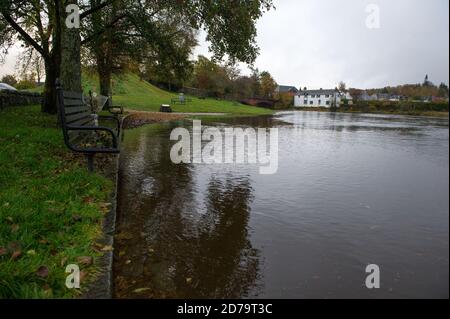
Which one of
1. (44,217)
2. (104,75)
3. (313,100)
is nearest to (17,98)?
(104,75)

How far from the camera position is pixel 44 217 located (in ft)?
12.2

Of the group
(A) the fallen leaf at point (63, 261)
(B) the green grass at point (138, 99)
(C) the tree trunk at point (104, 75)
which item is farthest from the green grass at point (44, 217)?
(B) the green grass at point (138, 99)

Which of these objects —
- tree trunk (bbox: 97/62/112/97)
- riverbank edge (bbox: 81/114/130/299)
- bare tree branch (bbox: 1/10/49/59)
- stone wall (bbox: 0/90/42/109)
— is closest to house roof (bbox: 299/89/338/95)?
tree trunk (bbox: 97/62/112/97)

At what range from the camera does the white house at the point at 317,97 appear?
392 ft

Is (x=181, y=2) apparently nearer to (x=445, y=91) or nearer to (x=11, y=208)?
(x=11, y=208)

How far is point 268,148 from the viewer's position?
11.5 meters

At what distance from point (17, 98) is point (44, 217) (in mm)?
17399

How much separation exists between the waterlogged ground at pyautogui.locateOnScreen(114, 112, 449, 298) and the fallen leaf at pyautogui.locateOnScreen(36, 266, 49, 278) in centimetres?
58

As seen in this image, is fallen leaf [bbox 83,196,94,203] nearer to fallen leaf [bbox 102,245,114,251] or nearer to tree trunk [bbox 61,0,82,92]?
fallen leaf [bbox 102,245,114,251]

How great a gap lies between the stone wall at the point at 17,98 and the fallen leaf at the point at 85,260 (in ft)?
46.6

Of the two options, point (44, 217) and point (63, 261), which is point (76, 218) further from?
point (63, 261)

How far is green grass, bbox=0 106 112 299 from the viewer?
2.66 meters

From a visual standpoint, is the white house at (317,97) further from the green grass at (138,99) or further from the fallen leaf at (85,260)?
the fallen leaf at (85,260)
